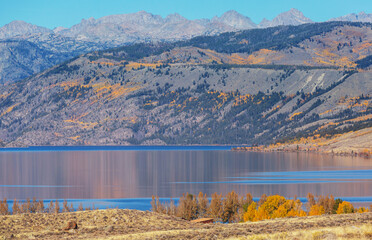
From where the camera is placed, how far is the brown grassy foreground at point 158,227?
130ft

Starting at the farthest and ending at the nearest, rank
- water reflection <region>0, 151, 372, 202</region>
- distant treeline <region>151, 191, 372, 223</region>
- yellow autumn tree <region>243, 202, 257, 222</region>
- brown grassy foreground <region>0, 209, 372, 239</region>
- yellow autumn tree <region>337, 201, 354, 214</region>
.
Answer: water reflection <region>0, 151, 372, 202</region>, distant treeline <region>151, 191, 372, 223</region>, yellow autumn tree <region>243, 202, 257, 222</region>, yellow autumn tree <region>337, 201, 354, 214</region>, brown grassy foreground <region>0, 209, 372, 239</region>

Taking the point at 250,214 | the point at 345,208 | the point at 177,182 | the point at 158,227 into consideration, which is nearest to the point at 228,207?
the point at 250,214

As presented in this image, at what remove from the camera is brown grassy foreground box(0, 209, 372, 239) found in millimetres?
39544

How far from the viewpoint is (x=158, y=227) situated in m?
47.5

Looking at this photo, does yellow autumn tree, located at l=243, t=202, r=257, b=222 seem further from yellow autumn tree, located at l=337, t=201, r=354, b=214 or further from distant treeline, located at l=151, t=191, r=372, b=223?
yellow autumn tree, located at l=337, t=201, r=354, b=214

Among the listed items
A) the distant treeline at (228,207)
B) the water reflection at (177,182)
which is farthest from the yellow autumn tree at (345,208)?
the water reflection at (177,182)

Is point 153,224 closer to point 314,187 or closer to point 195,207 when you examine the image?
point 195,207

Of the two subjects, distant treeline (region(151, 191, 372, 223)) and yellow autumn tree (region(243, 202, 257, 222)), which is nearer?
yellow autumn tree (region(243, 202, 257, 222))

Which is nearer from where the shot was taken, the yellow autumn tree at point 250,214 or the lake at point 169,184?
the yellow autumn tree at point 250,214

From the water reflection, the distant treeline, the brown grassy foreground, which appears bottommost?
the water reflection

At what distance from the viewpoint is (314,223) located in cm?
4569

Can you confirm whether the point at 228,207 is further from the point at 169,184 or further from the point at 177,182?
the point at 177,182

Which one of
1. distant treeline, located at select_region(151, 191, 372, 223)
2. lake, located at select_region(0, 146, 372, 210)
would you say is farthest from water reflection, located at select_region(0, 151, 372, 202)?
distant treeline, located at select_region(151, 191, 372, 223)

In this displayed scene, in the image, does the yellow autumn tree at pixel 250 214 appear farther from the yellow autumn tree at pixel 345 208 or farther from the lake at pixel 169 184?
the lake at pixel 169 184
